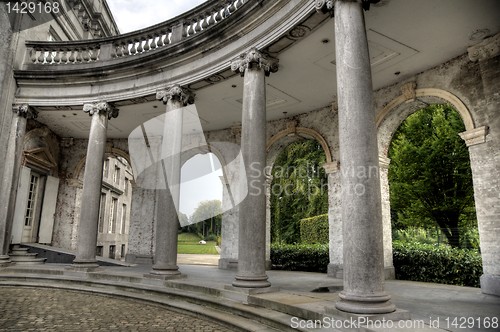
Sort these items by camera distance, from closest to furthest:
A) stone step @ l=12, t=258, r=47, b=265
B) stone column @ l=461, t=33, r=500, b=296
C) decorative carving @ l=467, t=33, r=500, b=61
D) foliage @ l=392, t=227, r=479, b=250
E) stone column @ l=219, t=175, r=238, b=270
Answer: stone column @ l=461, t=33, r=500, b=296 → decorative carving @ l=467, t=33, r=500, b=61 → stone step @ l=12, t=258, r=47, b=265 → stone column @ l=219, t=175, r=238, b=270 → foliage @ l=392, t=227, r=479, b=250

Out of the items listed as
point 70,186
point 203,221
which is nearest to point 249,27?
point 70,186

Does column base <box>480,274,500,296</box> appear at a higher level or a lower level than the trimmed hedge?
lower

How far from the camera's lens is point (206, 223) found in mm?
63812

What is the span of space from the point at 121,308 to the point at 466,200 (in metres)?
16.8

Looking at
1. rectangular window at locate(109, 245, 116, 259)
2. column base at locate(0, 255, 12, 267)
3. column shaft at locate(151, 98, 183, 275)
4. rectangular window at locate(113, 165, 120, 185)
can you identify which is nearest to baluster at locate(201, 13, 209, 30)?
column shaft at locate(151, 98, 183, 275)

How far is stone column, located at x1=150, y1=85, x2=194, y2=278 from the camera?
9.15m

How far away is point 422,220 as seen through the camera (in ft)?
63.1

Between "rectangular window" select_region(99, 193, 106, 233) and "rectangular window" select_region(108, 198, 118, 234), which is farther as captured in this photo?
"rectangular window" select_region(108, 198, 118, 234)

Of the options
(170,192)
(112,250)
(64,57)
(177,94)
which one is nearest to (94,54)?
(64,57)

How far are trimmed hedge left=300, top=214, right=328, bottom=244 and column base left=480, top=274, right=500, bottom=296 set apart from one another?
1245cm

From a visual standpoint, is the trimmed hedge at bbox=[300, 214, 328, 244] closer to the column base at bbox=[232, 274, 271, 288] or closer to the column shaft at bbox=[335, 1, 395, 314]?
the column base at bbox=[232, 274, 271, 288]

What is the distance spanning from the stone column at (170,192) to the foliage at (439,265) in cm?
691

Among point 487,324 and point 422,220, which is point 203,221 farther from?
point 487,324

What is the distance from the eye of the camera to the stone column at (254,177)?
706 centimetres
